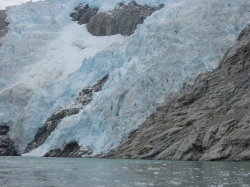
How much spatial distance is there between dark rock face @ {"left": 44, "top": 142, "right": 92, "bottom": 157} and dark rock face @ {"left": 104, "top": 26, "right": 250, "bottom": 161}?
384cm

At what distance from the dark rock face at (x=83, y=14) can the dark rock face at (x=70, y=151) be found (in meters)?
33.7

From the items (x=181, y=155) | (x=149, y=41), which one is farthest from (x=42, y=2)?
(x=181, y=155)

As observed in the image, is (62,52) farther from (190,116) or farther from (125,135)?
(190,116)

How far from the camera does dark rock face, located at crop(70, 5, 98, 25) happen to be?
74.2 m

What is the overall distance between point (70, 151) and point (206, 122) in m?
15.6

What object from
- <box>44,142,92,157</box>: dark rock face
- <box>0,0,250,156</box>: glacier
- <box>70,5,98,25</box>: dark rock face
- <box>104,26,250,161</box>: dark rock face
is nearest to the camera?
<box>104,26,250,161</box>: dark rock face

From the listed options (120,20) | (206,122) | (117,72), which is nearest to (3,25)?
(120,20)

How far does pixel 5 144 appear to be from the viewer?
51938mm

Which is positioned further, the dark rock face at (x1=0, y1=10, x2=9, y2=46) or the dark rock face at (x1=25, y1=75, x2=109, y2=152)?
the dark rock face at (x1=0, y1=10, x2=9, y2=46)

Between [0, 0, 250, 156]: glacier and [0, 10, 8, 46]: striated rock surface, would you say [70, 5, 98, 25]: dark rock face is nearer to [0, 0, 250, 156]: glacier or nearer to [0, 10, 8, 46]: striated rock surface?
[0, 0, 250, 156]: glacier

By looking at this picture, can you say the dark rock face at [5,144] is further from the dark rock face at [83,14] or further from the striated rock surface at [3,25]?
the dark rock face at [83,14]

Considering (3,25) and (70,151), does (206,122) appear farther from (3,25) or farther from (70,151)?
(3,25)

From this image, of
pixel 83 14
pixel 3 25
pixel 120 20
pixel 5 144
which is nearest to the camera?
pixel 5 144

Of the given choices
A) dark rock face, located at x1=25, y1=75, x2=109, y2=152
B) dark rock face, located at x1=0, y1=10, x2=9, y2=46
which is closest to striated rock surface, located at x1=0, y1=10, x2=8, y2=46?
dark rock face, located at x1=0, y1=10, x2=9, y2=46
